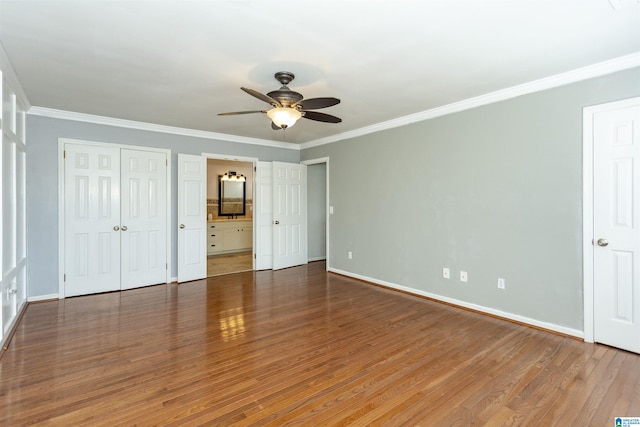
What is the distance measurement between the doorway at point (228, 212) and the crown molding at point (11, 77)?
4.01 meters

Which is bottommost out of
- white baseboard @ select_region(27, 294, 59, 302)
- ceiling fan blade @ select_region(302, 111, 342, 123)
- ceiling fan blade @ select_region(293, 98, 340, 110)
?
white baseboard @ select_region(27, 294, 59, 302)

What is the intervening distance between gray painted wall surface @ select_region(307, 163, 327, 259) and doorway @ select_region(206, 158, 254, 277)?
159 cm

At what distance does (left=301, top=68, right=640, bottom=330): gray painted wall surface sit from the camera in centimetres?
312

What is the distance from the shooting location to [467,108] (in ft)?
12.8

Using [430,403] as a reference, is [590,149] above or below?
above

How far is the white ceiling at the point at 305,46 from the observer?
2109 mm

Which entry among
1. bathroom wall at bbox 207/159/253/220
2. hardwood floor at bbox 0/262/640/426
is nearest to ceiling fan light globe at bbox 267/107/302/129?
hardwood floor at bbox 0/262/640/426

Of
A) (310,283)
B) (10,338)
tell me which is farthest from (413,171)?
(10,338)

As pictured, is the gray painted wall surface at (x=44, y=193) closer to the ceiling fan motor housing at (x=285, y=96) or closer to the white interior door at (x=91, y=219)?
the white interior door at (x=91, y=219)

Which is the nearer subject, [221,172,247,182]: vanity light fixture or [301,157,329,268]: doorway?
[301,157,329,268]: doorway

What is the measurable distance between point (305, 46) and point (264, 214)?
3.99 m

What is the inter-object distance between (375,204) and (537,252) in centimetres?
232

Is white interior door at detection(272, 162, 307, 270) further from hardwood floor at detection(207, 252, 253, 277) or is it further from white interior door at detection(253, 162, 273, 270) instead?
hardwood floor at detection(207, 252, 253, 277)

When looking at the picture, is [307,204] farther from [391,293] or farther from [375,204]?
[391,293]
